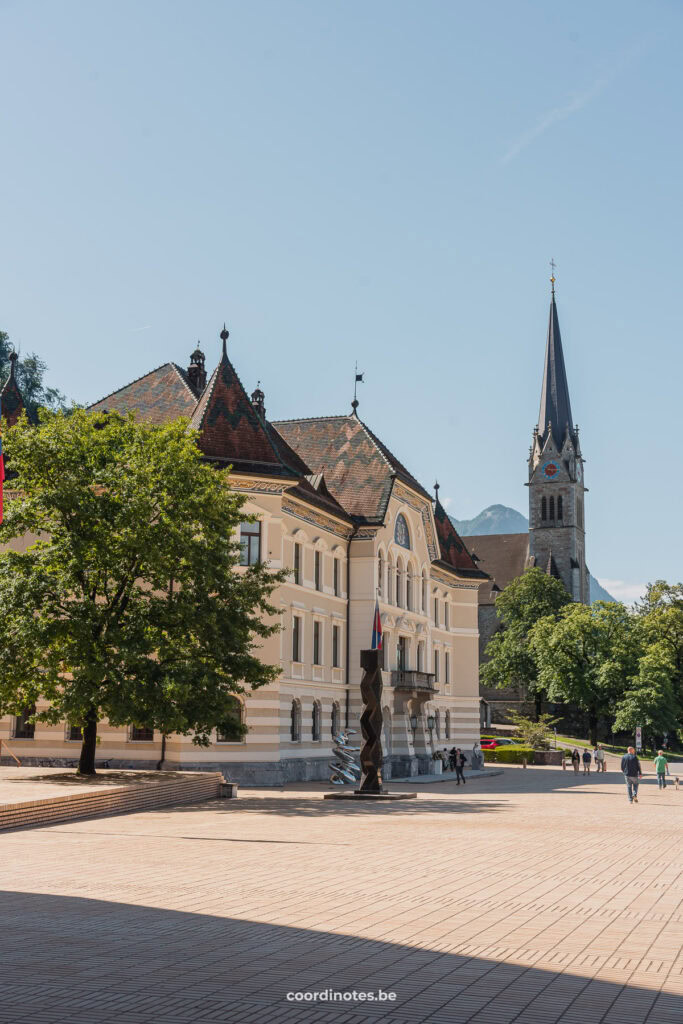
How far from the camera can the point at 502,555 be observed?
130 m

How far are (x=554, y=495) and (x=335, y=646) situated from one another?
80.3 m

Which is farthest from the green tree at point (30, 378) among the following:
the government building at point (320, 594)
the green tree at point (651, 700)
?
the green tree at point (651, 700)

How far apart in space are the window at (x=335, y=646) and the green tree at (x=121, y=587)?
1639 centimetres

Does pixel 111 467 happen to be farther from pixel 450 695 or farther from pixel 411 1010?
pixel 450 695

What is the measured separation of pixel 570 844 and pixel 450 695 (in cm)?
4314

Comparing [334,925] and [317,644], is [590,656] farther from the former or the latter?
[334,925]

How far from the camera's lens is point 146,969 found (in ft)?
30.7

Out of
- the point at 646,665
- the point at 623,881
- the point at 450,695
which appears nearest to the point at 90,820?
the point at 623,881

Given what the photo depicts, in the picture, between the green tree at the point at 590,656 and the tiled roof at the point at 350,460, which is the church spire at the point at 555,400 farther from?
the tiled roof at the point at 350,460

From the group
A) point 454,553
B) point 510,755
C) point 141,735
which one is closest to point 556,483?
point 510,755

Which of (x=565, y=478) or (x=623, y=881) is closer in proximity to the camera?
(x=623, y=881)

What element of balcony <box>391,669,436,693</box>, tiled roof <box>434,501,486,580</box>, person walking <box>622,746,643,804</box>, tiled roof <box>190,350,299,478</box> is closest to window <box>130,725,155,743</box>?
tiled roof <box>190,350,299,478</box>

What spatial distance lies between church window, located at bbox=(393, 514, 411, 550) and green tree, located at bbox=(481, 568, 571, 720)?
137 ft

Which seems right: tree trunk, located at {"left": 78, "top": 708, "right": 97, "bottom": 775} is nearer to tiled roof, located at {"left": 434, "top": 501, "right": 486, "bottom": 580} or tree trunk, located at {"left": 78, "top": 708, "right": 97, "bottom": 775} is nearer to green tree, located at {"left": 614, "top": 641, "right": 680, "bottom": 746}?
tiled roof, located at {"left": 434, "top": 501, "right": 486, "bottom": 580}
